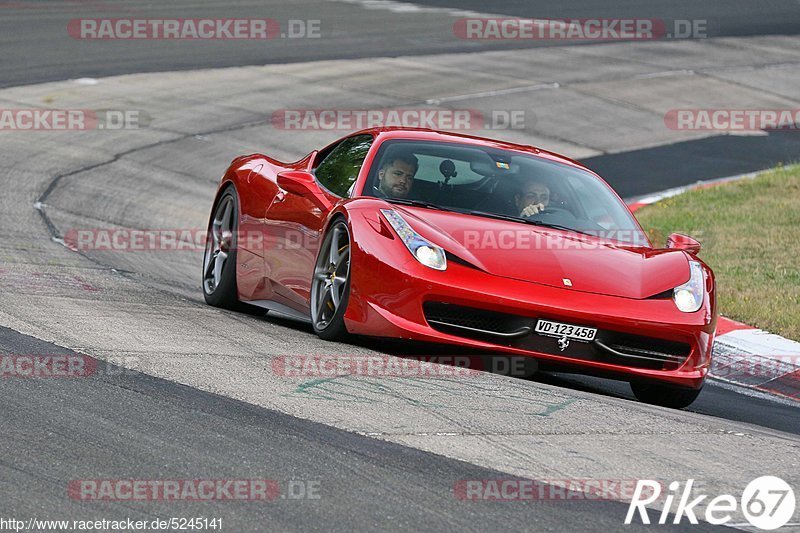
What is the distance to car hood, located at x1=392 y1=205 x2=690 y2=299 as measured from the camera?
23.1ft

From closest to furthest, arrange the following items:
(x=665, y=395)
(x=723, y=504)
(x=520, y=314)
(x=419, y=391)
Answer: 1. (x=723, y=504)
2. (x=419, y=391)
3. (x=520, y=314)
4. (x=665, y=395)

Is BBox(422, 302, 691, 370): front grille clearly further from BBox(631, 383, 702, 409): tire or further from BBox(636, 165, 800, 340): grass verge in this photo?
BBox(636, 165, 800, 340): grass verge

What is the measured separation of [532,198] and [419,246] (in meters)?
1.23

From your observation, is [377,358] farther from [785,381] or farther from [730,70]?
[730,70]

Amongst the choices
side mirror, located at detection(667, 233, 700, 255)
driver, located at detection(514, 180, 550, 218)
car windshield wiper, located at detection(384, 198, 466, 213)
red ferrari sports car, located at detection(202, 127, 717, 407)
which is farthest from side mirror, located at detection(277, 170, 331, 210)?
side mirror, located at detection(667, 233, 700, 255)

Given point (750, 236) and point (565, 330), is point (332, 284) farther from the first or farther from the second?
point (750, 236)

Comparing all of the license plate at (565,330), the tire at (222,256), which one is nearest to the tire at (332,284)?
the license plate at (565,330)

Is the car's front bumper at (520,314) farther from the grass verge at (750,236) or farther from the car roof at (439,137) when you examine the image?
the grass verge at (750,236)

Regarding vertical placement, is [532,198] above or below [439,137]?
below

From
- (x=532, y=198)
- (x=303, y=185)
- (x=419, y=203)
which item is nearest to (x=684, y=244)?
(x=532, y=198)

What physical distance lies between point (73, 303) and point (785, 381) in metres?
4.31

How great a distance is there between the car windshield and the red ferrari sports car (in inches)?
0.4

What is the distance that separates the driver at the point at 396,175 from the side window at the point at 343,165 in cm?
20

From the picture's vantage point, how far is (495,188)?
26.3 feet
